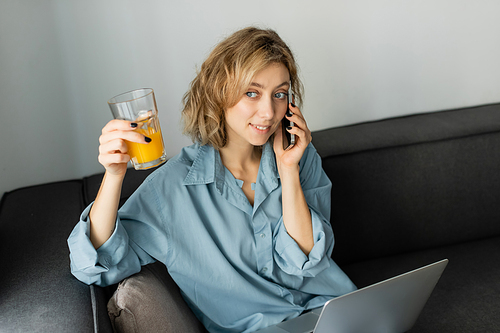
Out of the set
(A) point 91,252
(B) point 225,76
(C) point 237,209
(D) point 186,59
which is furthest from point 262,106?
(D) point 186,59

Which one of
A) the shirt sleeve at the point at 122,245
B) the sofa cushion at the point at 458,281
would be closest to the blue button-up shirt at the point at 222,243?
the shirt sleeve at the point at 122,245

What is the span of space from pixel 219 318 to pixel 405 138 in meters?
1.07

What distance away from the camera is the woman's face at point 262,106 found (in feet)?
3.83

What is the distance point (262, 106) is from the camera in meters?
1.17

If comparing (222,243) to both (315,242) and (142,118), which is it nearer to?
(315,242)

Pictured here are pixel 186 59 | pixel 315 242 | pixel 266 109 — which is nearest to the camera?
pixel 266 109

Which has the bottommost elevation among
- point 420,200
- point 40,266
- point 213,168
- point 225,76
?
point 420,200

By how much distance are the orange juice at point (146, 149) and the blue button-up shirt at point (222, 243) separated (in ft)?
0.75

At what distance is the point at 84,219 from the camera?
101 cm

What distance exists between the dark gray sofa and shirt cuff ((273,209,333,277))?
45 centimetres

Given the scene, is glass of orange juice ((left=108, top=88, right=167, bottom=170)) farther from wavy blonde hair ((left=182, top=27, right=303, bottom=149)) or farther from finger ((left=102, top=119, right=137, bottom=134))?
wavy blonde hair ((left=182, top=27, right=303, bottom=149))

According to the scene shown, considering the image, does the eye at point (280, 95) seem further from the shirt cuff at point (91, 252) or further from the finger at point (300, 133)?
the shirt cuff at point (91, 252)

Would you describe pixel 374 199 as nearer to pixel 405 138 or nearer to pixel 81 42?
pixel 405 138

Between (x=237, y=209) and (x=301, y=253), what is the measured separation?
230mm
